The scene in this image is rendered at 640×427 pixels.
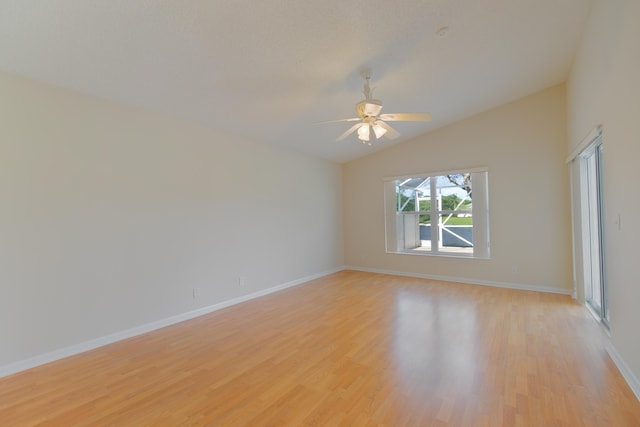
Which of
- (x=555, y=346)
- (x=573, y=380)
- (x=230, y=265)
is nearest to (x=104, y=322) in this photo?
(x=230, y=265)

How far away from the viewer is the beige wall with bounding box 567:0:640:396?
1.96m

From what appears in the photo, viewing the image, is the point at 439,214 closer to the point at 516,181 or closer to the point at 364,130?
the point at 516,181

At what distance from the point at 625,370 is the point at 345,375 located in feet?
6.80

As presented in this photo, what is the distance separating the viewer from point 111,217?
9.76 ft

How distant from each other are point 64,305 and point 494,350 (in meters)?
3.96

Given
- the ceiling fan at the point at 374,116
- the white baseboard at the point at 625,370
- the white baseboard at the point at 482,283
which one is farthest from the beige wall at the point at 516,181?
the ceiling fan at the point at 374,116

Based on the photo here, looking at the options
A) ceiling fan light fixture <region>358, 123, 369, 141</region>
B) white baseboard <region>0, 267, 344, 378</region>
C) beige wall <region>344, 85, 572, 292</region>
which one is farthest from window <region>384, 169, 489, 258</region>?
white baseboard <region>0, 267, 344, 378</region>

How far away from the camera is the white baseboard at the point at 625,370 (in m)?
1.92

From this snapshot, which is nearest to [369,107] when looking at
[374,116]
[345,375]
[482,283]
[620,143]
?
[374,116]

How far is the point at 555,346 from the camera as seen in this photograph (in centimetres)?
265

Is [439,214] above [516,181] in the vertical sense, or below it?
below

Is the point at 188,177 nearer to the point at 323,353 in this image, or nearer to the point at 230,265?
the point at 230,265

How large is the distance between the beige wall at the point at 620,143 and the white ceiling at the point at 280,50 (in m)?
0.56

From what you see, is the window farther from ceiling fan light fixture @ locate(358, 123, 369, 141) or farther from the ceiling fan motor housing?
the ceiling fan motor housing
